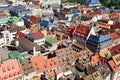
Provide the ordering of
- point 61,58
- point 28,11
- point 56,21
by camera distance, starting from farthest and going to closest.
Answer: point 28,11 < point 56,21 < point 61,58

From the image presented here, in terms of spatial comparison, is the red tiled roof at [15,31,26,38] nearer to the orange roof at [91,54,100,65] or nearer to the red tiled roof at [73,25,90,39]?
the red tiled roof at [73,25,90,39]

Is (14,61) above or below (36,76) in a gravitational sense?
above

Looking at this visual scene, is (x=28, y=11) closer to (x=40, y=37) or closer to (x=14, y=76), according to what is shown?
(x=40, y=37)

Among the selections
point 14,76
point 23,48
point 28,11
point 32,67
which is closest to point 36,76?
point 32,67

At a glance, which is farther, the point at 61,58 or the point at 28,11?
the point at 28,11

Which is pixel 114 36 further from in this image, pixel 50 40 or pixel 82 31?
pixel 50 40

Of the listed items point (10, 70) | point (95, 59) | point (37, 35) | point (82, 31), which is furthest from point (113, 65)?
point (37, 35)
